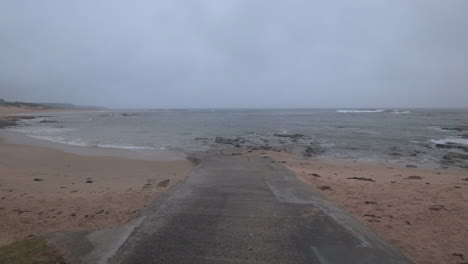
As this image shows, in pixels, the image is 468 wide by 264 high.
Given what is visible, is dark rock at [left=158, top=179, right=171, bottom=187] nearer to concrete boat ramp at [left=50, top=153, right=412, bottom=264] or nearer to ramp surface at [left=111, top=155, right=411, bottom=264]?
ramp surface at [left=111, top=155, right=411, bottom=264]

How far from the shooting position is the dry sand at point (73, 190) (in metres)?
5.23

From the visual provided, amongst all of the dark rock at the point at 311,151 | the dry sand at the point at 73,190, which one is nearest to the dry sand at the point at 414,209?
the dry sand at the point at 73,190

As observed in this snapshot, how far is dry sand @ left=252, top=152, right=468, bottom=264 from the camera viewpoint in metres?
4.57

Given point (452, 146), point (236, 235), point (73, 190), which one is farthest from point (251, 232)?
point (452, 146)

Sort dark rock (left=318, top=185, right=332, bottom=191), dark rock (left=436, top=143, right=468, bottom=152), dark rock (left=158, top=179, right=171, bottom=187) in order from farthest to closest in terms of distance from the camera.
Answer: dark rock (left=436, top=143, right=468, bottom=152) → dark rock (left=158, top=179, right=171, bottom=187) → dark rock (left=318, top=185, right=332, bottom=191)

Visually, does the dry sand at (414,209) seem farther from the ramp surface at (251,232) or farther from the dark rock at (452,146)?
the dark rock at (452,146)

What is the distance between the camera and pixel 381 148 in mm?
19578

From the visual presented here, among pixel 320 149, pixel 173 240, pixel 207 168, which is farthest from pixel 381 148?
pixel 173 240

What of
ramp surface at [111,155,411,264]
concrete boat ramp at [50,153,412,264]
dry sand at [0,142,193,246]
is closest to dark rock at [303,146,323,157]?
dry sand at [0,142,193,246]

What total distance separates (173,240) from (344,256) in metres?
2.19

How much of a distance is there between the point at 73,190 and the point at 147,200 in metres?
2.64

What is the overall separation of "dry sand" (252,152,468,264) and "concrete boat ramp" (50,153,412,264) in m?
0.63

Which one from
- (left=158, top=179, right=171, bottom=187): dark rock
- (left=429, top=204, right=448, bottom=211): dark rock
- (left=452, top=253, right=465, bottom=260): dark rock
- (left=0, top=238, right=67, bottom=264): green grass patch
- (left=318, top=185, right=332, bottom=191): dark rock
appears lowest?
(left=429, top=204, right=448, bottom=211): dark rock

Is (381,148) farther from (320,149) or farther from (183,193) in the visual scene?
(183,193)
